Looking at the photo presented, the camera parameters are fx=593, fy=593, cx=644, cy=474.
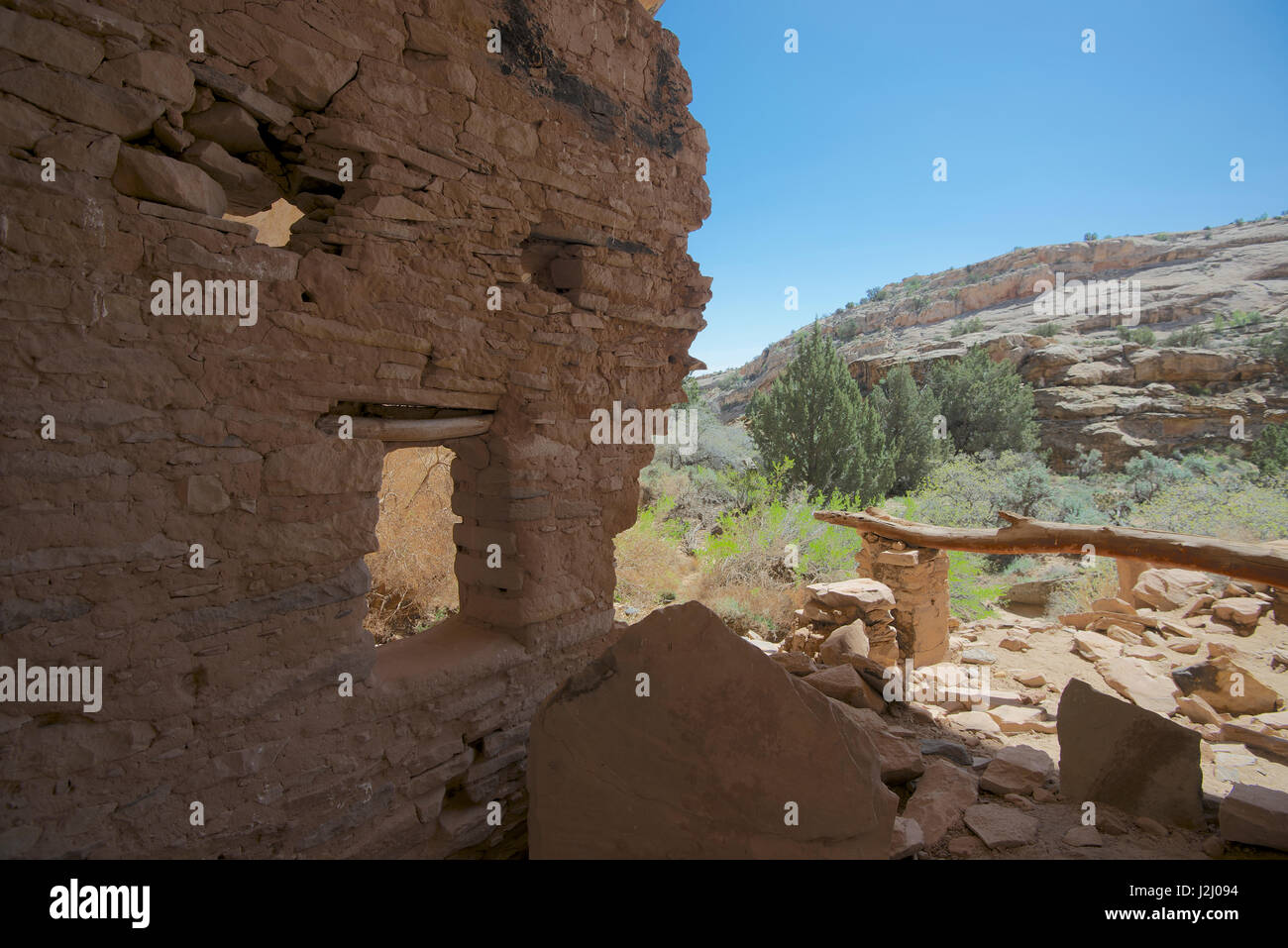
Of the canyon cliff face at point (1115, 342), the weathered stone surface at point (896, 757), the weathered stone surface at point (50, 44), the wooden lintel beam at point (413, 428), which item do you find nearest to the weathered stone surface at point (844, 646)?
the weathered stone surface at point (896, 757)

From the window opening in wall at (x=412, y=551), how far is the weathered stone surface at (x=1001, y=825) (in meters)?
4.73

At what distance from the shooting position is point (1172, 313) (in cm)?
2500

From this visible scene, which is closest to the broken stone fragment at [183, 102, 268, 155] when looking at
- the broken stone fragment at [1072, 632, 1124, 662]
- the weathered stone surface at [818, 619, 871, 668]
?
the weathered stone surface at [818, 619, 871, 668]

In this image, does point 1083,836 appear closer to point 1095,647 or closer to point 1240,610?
point 1095,647

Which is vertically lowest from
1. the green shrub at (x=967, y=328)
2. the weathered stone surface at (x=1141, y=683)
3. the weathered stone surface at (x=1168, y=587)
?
the weathered stone surface at (x=1141, y=683)

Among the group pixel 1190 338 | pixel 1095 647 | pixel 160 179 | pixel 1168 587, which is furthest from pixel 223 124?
pixel 1190 338

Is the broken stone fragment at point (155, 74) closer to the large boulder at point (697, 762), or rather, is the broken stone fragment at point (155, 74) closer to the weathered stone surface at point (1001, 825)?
the large boulder at point (697, 762)

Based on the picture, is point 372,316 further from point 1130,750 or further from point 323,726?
point 1130,750

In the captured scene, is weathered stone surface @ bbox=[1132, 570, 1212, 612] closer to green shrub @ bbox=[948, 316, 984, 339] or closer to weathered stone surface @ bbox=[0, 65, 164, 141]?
weathered stone surface @ bbox=[0, 65, 164, 141]

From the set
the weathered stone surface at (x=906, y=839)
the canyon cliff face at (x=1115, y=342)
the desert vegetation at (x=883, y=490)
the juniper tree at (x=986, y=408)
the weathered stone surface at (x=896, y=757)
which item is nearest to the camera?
the weathered stone surface at (x=906, y=839)

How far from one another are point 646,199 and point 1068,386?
22755 mm

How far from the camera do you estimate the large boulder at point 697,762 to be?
2047 mm

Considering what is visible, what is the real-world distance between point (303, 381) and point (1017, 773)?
150 inches

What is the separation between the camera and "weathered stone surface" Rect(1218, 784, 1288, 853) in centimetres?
236
